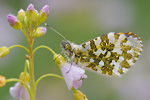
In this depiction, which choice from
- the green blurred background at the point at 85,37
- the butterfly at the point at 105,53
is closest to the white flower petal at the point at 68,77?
the butterfly at the point at 105,53

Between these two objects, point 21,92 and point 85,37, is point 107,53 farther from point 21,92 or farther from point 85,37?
point 85,37

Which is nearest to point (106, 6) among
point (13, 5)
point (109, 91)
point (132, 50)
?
point (13, 5)

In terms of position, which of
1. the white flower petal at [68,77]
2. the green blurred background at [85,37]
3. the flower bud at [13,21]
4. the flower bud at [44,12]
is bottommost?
the white flower petal at [68,77]

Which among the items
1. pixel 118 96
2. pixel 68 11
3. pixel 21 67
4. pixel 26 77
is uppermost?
pixel 68 11

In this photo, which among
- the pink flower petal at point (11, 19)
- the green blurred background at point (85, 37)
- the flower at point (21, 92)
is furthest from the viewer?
the green blurred background at point (85, 37)

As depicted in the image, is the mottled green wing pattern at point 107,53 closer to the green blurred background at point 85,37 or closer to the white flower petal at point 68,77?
the white flower petal at point 68,77

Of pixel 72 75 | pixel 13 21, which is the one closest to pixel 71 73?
pixel 72 75

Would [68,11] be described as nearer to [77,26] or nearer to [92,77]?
[77,26]
